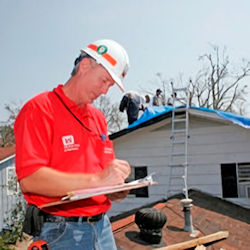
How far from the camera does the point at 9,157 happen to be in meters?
16.3

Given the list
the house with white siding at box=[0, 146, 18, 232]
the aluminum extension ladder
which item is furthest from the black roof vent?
the house with white siding at box=[0, 146, 18, 232]

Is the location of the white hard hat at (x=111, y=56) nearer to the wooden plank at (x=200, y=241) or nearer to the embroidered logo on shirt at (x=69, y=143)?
the embroidered logo on shirt at (x=69, y=143)

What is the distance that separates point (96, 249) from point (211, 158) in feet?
24.6

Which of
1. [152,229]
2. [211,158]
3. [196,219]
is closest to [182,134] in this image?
[211,158]

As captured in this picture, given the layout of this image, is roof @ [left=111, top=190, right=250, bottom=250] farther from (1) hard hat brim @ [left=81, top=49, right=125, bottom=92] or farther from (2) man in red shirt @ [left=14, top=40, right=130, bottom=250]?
(1) hard hat brim @ [left=81, top=49, right=125, bottom=92]

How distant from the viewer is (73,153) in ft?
5.41

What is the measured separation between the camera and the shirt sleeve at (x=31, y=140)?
4.77ft

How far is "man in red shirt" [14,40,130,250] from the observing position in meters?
1.46

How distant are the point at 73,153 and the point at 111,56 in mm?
627

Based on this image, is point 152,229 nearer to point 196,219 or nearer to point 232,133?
point 196,219

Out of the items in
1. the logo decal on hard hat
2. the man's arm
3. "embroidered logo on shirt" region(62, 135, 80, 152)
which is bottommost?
the man's arm

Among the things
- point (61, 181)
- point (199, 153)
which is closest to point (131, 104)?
point (199, 153)

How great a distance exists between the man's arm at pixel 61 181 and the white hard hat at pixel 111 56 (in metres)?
0.60

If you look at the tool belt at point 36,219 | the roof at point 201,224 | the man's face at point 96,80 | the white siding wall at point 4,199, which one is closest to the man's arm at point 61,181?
the tool belt at point 36,219
